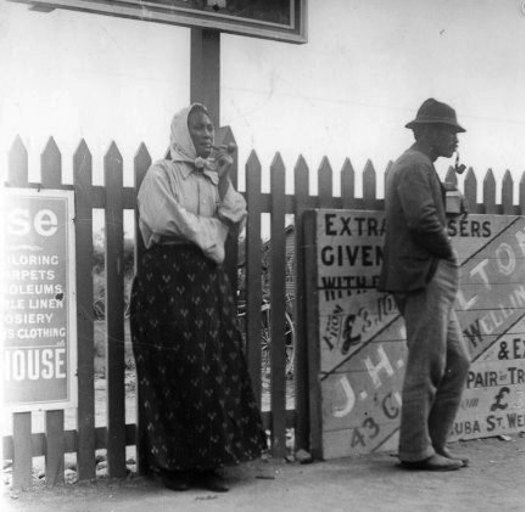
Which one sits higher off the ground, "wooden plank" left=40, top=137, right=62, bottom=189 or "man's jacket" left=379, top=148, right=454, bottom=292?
"wooden plank" left=40, top=137, right=62, bottom=189

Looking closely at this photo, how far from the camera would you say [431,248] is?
4.57 m

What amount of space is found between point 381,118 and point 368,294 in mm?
2788

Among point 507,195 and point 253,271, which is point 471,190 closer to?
point 507,195

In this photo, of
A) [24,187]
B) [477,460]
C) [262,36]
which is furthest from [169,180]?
[477,460]

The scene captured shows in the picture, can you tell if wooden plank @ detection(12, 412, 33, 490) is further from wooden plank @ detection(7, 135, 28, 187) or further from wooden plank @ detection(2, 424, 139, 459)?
wooden plank @ detection(7, 135, 28, 187)

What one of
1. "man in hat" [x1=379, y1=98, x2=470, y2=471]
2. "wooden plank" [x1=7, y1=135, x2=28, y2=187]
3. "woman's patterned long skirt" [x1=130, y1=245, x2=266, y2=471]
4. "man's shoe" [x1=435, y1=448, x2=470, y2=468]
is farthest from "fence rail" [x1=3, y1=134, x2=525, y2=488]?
"man's shoe" [x1=435, y1=448, x2=470, y2=468]

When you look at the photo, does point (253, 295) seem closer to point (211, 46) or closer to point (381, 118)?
point (211, 46)

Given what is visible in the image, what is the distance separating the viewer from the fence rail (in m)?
4.35

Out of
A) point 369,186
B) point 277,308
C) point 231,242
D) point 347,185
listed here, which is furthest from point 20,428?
point 369,186

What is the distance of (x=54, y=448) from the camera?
4363 mm

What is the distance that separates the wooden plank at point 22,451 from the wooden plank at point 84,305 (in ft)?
0.89

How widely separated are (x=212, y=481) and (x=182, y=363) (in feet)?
2.13

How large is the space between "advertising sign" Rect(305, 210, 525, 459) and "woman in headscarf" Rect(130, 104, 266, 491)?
2.68 ft

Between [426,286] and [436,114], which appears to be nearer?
[426,286]
